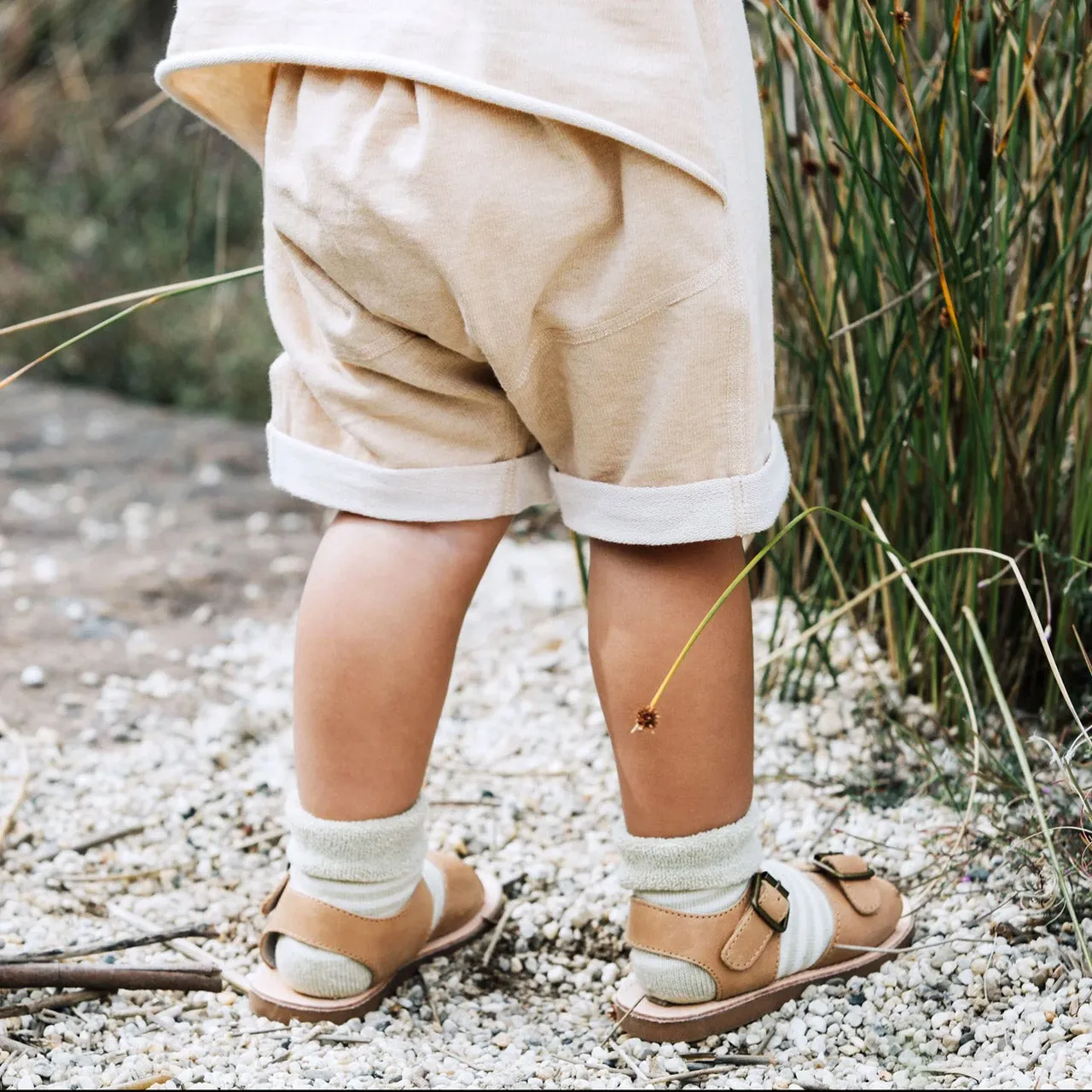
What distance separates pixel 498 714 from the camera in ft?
5.47

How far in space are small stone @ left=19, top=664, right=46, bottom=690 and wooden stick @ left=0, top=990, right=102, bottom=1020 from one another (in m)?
0.78

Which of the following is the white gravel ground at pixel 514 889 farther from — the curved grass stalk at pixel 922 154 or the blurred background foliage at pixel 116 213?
the blurred background foliage at pixel 116 213

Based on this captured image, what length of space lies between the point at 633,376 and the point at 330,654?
0.99ft

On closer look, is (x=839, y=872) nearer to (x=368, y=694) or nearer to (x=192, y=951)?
(x=368, y=694)

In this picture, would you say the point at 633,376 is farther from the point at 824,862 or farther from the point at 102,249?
the point at 102,249

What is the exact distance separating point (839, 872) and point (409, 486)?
0.49 m

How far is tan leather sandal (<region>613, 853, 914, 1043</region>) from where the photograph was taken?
102 centimetres

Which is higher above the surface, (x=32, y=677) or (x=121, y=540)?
(x=32, y=677)

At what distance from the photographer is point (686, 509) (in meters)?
0.93

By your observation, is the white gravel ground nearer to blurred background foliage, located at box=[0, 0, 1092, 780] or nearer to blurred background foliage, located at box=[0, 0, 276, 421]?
blurred background foliage, located at box=[0, 0, 1092, 780]

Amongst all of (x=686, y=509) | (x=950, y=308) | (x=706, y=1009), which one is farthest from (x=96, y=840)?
(x=950, y=308)

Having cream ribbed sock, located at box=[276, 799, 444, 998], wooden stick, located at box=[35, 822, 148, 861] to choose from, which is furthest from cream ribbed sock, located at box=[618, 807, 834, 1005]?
wooden stick, located at box=[35, 822, 148, 861]

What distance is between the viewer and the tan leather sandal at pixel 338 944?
41.0 inches

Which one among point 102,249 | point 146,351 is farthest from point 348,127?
A: point 102,249
